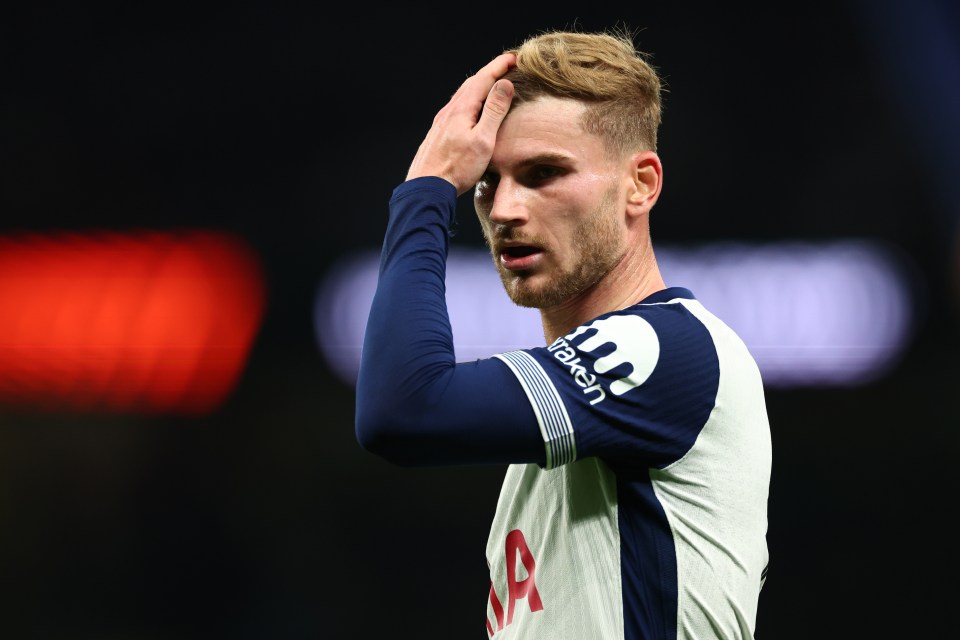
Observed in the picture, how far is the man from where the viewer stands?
55.1 inches

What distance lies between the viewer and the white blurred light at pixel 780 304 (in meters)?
3.99

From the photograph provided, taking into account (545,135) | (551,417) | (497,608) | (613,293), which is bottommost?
(497,608)

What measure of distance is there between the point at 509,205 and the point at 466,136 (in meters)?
0.13

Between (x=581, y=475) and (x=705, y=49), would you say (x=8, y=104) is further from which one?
(x=581, y=475)

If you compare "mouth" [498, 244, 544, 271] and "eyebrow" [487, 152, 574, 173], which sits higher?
"eyebrow" [487, 152, 574, 173]

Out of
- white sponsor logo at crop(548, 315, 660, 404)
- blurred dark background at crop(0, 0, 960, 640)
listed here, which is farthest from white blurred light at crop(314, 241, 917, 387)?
white sponsor logo at crop(548, 315, 660, 404)

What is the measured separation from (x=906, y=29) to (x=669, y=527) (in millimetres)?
3364

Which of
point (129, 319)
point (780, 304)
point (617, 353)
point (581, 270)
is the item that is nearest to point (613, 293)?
point (581, 270)

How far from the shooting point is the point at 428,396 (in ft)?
4.48

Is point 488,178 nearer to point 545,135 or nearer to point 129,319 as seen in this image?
point 545,135

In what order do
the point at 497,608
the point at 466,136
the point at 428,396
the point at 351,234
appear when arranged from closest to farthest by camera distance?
the point at 428,396 < the point at 466,136 < the point at 497,608 < the point at 351,234

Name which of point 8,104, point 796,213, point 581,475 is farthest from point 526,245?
point 8,104

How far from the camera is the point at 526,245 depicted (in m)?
1.68

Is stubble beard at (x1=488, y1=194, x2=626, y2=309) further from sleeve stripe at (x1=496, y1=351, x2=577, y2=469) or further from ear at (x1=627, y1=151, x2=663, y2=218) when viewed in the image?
sleeve stripe at (x1=496, y1=351, x2=577, y2=469)
